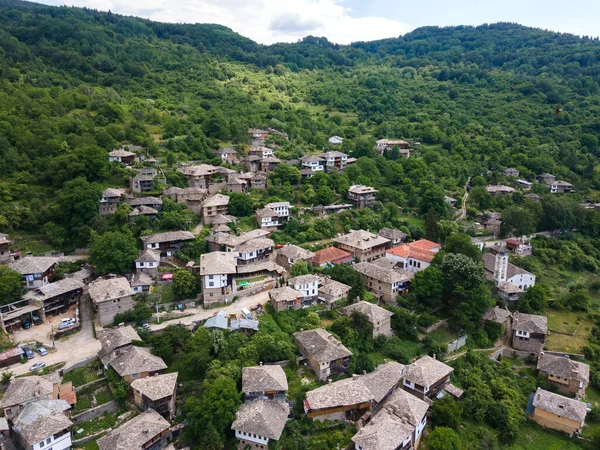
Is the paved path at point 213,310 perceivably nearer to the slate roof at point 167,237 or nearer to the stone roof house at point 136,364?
the stone roof house at point 136,364

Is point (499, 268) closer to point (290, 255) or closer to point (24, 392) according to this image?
point (290, 255)

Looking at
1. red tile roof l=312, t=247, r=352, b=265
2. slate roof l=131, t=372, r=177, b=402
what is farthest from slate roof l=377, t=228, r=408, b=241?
slate roof l=131, t=372, r=177, b=402

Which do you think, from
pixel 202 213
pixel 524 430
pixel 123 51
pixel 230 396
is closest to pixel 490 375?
pixel 524 430

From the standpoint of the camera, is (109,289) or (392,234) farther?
(392,234)

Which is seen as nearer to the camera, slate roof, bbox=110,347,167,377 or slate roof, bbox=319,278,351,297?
slate roof, bbox=110,347,167,377

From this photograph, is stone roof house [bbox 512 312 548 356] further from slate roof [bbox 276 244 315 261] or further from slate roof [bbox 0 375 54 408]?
slate roof [bbox 0 375 54 408]

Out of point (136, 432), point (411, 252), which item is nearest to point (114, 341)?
point (136, 432)

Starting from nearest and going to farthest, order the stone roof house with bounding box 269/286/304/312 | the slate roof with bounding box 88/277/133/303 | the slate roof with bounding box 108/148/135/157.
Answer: the slate roof with bounding box 88/277/133/303 → the stone roof house with bounding box 269/286/304/312 → the slate roof with bounding box 108/148/135/157

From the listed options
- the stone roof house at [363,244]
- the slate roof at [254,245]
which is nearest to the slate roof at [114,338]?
the slate roof at [254,245]

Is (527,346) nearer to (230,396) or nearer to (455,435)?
(455,435)
